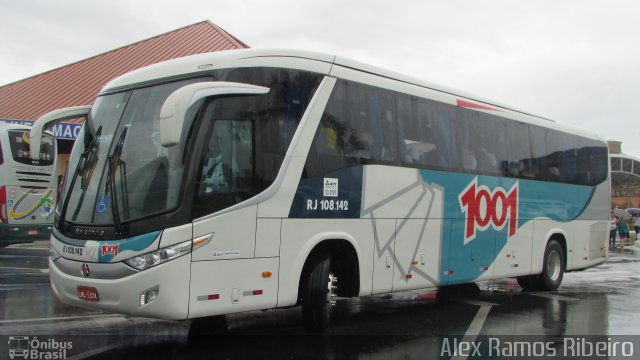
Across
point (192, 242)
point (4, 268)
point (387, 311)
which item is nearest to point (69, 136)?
point (4, 268)

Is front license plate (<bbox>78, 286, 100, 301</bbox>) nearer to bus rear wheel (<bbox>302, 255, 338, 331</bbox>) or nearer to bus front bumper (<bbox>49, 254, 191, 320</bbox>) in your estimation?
bus front bumper (<bbox>49, 254, 191, 320</bbox>)

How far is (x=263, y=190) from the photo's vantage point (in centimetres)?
675

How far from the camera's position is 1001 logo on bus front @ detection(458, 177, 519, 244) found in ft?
33.1

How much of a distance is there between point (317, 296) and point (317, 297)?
0.04 feet

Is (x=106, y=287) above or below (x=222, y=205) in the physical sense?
below

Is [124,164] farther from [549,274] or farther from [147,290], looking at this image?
[549,274]

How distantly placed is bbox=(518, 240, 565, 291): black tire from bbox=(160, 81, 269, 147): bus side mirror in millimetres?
8253

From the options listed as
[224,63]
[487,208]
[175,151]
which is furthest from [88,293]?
[487,208]

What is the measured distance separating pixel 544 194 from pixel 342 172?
6.16 m

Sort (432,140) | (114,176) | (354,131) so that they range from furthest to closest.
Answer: (432,140) → (354,131) → (114,176)

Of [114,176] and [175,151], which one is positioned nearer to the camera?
[175,151]

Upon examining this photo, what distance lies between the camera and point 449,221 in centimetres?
966

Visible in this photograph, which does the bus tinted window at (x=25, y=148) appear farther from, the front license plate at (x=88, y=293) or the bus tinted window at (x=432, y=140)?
the bus tinted window at (x=432, y=140)

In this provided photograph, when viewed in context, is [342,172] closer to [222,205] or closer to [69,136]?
[222,205]
